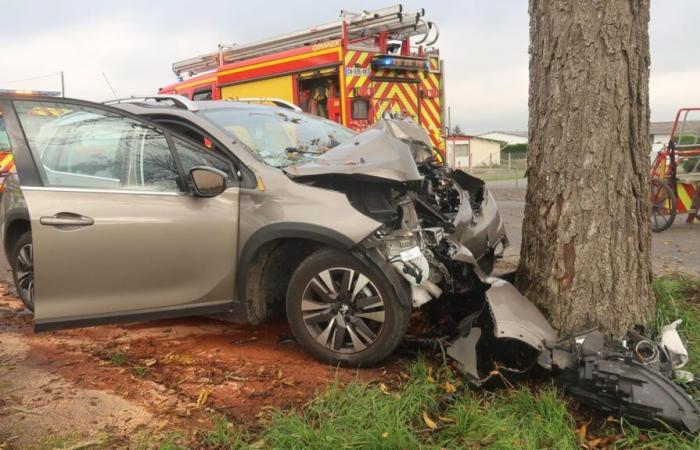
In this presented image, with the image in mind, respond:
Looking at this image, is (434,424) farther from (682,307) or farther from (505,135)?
(505,135)

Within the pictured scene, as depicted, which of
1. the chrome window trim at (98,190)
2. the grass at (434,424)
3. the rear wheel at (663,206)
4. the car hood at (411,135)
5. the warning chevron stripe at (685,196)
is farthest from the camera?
the warning chevron stripe at (685,196)

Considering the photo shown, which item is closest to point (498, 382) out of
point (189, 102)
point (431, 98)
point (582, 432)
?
point (582, 432)

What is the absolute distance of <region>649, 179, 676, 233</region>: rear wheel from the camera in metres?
8.16

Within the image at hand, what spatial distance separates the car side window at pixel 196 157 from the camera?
146 inches

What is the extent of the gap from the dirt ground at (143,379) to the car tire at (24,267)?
0.38 meters

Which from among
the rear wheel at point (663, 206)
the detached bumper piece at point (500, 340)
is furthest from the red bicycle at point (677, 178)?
the detached bumper piece at point (500, 340)

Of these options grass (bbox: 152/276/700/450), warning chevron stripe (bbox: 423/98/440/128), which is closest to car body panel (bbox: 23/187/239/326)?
grass (bbox: 152/276/700/450)

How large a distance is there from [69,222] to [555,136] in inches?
113

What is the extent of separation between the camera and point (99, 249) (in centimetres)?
340

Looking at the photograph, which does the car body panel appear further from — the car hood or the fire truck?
the fire truck

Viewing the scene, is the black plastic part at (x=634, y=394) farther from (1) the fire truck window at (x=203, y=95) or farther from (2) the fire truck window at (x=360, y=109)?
(1) the fire truck window at (x=203, y=95)

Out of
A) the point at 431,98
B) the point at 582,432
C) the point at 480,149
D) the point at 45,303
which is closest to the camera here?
the point at 582,432

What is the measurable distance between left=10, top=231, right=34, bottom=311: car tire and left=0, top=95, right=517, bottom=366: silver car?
24.3 inches

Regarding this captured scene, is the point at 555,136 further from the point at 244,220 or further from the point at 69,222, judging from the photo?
the point at 69,222
